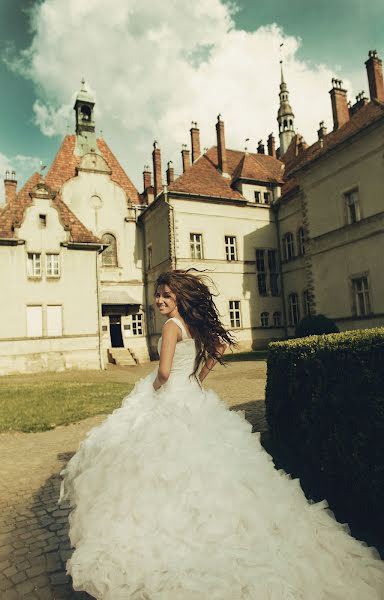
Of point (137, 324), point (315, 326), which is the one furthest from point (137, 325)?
point (315, 326)

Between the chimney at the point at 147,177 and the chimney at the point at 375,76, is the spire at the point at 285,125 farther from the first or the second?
the chimney at the point at 375,76

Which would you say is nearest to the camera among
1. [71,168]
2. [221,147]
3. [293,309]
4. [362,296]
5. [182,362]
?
[182,362]

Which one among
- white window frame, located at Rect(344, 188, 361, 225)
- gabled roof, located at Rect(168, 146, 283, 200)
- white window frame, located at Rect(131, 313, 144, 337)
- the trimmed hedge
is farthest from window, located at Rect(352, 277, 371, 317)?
the trimmed hedge

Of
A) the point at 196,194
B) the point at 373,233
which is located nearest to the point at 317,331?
the point at 373,233

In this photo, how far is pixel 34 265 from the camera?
75.3 feet

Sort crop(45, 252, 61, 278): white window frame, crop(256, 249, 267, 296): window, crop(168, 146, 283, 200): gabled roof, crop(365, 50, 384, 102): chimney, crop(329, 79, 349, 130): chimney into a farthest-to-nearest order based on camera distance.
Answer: crop(256, 249, 267, 296): window
crop(168, 146, 283, 200): gabled roof
crop(329, 79, 349, 130): chimney
crop(45, 252, 61, 278): white window frame
crop(365, 50, 384, 102): chimney

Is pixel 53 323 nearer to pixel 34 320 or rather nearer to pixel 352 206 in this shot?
pixel 34 320

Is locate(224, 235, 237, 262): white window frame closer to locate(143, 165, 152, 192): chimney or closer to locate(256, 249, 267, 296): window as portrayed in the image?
locate(256, 249, 267, 296): window

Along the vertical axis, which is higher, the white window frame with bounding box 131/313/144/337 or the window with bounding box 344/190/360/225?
the window with bounding box 344/190/360/225

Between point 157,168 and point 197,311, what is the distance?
98.5 ft

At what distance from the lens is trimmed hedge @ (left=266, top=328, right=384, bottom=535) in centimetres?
402

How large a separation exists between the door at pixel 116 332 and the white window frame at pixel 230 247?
9.00 m

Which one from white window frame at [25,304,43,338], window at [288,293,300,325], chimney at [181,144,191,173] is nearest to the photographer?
white window frame at [25,304,43,338]

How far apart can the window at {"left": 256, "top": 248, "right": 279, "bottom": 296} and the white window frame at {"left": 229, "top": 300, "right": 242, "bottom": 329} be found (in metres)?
2.15
